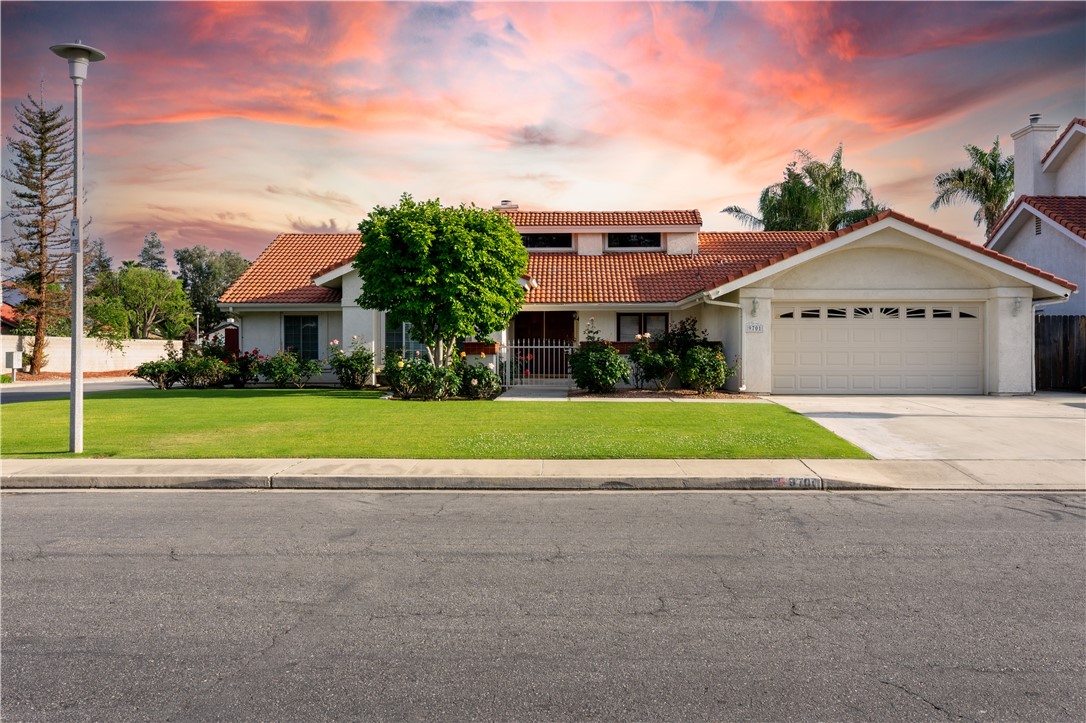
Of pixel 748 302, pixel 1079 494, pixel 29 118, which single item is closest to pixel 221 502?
pixel 1079 494

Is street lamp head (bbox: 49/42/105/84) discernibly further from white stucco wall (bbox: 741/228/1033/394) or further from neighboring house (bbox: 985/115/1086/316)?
neighboring house (bbox: 985/115/1086/316)

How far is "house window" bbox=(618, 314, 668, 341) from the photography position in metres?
25.4

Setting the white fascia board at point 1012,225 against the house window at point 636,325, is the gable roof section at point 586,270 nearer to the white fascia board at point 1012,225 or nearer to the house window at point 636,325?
the house window at point 636,325

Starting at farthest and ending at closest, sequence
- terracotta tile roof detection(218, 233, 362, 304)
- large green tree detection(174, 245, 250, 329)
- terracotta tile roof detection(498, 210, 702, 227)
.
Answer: large green tree detection(174, 245, 250, 329), terracotta tile roof detection(498, 210, 702, 227), terracotta tile roof detection(218, 233, 362, 304)

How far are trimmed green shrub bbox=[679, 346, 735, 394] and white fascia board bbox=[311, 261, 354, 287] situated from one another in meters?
11.2

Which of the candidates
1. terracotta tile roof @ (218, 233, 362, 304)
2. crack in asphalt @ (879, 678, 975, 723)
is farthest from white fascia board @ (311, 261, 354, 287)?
crack in asphalt @ (879, 678, 975, 723)

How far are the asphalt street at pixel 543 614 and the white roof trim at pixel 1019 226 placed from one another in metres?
19.4

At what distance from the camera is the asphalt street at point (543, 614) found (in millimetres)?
3689

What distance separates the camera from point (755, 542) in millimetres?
6531

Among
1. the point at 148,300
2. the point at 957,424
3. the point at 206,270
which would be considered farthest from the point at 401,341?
the point at 206,270

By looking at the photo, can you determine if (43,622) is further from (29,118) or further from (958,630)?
(29,118)

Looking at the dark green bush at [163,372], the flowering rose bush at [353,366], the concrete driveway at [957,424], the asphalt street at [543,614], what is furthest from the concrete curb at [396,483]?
the dark green bush at [163,372]

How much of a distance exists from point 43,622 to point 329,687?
89.4 inches

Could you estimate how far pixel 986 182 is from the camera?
125ft
